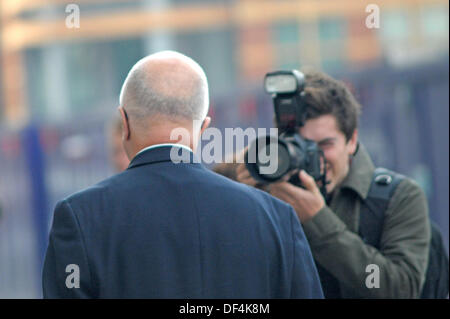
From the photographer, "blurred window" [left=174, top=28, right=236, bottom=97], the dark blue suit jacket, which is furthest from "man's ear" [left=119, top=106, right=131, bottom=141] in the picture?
"blurred window" [left=174, top=28, right=236, bottom=97]

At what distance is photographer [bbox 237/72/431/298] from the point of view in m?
3.18

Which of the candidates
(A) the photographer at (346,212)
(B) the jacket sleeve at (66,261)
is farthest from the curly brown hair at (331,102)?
(B) the jacket sleeve at (66,261)

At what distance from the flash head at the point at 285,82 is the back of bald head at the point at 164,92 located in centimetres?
78

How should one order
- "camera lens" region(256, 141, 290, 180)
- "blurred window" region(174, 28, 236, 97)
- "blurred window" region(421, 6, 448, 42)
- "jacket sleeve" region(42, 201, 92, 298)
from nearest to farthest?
"jacket sleeve" region(42, 201, 92, 298)
"camera lens" region(256, 141, 290, 180)
"blurred window" region(421, 6, 448, 42)
"blurred window" region(174, 28, 236, 97)

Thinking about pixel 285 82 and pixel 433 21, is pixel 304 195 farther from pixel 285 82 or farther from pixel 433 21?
pixel 433 21

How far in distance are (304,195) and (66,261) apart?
1053mm

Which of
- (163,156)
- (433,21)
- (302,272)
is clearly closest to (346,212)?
(302,272)

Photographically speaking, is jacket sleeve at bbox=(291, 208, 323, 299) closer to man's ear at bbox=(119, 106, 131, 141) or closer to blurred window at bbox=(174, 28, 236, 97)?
man's ear at bbox=(119, 106, 131, 141)

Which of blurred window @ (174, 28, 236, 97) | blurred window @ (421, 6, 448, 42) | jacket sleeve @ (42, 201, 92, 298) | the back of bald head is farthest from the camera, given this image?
blurred window @ (174, 28, 236, 97)

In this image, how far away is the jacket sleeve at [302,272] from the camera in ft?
8.11

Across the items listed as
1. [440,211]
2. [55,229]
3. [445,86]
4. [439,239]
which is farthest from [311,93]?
[445,86]

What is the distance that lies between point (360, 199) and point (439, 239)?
394mm

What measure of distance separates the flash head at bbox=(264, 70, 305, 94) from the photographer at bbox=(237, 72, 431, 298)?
125 mm

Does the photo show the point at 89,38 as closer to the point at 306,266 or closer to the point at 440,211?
the point at 440,211
